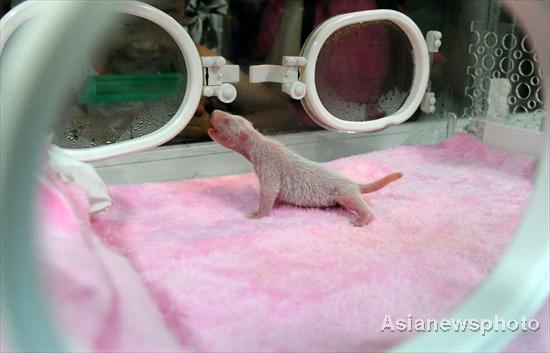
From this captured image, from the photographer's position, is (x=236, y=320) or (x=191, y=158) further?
(x=191, y=158)

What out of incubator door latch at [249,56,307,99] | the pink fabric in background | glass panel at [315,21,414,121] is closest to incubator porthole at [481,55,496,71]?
glass panel at [315,21,414,121]

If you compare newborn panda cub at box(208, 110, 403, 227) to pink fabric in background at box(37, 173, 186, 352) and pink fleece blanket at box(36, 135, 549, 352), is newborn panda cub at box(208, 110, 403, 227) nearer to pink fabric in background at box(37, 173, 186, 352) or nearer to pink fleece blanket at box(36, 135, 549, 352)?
pink fleece blanket at box(36, 135, 549, 352)

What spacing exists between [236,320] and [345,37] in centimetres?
91

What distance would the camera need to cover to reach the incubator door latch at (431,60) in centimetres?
148

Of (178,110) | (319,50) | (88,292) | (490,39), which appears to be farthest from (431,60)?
(88,292)

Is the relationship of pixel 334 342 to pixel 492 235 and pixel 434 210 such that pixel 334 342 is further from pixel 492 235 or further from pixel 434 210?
pixel 434 210

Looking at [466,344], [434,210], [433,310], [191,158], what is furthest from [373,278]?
[191,158]

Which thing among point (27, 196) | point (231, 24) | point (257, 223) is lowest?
point (257, 223)

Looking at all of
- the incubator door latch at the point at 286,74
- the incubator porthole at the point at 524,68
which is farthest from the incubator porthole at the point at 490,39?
the incubator door latch at the point at 286,74

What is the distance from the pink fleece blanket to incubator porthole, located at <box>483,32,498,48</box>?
440 millimetres

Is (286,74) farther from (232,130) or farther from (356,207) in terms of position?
(356,207)

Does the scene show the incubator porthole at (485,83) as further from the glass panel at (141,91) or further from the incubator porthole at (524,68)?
the glass panel at (141,91)

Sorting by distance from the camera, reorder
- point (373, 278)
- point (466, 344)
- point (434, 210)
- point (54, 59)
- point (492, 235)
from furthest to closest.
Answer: point (434, 210)
point (492, 235)
point (373, 278)
point (466, 344)
point (54, 59)

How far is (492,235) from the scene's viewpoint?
864 millimetres
